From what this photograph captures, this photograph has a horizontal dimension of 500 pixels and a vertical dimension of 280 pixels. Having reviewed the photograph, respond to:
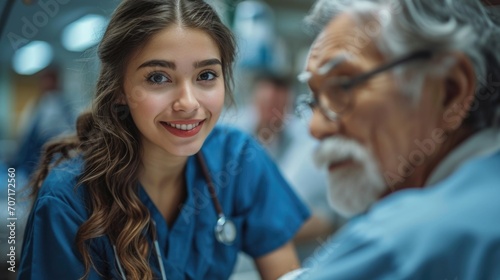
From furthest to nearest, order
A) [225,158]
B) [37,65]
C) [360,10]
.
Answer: [37,65] → [225,158] → [360,10]

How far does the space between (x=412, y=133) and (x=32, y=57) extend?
0.87 meters

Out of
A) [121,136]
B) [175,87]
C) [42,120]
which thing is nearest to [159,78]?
[175,87]

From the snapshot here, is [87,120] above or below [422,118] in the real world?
above

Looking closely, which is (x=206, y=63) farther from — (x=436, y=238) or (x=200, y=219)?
(x=436, y=238)

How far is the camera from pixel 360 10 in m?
0.70

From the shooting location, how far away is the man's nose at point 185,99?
830 millimetres

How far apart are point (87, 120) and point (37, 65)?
416mm

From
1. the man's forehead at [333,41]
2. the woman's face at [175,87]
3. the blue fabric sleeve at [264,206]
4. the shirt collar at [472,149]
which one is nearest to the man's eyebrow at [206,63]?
the woman's face at [175,87]

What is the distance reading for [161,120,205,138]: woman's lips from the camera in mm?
856

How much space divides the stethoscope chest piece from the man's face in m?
0.32

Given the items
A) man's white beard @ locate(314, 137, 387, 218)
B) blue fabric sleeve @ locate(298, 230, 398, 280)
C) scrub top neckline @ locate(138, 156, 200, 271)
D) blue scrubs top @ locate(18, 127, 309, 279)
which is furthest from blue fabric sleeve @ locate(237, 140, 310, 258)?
blue fabric sleeve @ locate(298, 230, 398, 280)

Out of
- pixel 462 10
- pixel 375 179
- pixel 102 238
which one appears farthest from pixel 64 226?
pixel 462 10

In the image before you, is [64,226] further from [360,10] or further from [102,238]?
[360,10]

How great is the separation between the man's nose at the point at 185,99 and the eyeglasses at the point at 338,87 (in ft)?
0.63
